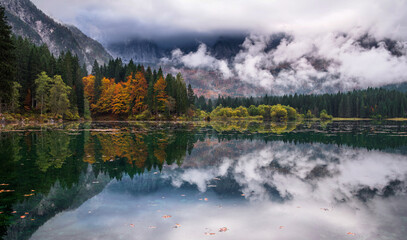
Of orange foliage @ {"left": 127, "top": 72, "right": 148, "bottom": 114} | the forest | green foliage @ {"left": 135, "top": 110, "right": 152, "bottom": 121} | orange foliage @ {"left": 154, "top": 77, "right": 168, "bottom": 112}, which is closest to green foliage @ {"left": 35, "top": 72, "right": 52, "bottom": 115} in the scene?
the forest

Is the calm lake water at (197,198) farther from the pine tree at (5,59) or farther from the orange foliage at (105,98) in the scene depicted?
the orange foliage at (105,98)

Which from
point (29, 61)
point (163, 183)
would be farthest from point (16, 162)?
point (29, 61)

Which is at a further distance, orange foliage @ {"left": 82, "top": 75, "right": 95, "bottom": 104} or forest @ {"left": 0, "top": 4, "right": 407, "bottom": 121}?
orange foliage @ {"left": 82, "top": 75, "right": 95, "bottom": 104}

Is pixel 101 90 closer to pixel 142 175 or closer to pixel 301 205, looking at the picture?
pixel 142 175

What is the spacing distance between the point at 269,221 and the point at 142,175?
30.6ft

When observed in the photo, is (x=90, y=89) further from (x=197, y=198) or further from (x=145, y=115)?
(x=197, y=198)

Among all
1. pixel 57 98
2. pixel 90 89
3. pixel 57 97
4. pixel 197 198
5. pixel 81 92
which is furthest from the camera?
pixel 90 89

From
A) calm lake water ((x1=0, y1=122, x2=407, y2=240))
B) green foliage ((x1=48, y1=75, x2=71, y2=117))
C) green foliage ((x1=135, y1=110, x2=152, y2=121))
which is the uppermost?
green foliage ((x1=48, y1=75, x2=71, y2=117))

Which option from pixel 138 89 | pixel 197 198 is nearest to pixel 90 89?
pixel 138 89

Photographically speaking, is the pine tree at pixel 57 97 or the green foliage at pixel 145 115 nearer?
the pine tree at pixel 57 97

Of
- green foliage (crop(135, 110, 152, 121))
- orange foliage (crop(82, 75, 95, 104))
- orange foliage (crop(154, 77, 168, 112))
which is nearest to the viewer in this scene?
orange foliage (crop(154, 77, 168, 112))

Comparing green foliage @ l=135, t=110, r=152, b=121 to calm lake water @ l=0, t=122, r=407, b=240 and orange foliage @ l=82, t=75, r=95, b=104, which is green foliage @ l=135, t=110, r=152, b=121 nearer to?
orange foliage @ l=82, t=75, r=95, b=104

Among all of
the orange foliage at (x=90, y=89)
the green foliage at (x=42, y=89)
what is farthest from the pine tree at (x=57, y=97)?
the orange foliage at (x=90, y=89)

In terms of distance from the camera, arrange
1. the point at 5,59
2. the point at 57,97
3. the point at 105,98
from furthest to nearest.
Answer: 1. the point at 105,98
2. the point at 57,97
3. the point at 5,59
